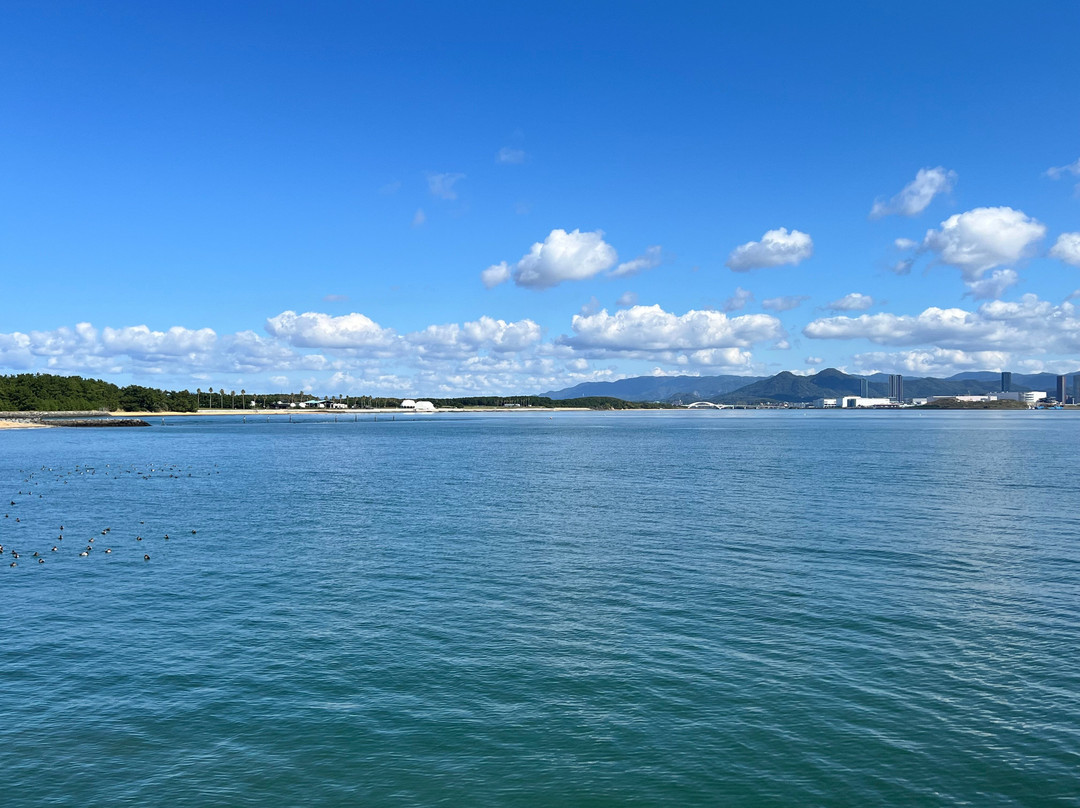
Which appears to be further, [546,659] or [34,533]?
[34,533]

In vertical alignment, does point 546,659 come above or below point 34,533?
above

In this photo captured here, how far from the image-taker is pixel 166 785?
19156 mm

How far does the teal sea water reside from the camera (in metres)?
19.5

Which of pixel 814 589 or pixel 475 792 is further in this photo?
pixel 814 589

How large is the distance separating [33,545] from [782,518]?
57465mm

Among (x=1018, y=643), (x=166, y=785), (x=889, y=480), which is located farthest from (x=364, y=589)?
(x=889, y=480)

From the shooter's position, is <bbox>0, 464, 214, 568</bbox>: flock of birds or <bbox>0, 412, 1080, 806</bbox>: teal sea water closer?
<bbox>0, 412, 1080, 806</bbox>: teal sea water

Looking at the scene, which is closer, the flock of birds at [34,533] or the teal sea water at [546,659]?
the teal sea water at [546,659]

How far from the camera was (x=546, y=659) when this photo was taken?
2748 cm

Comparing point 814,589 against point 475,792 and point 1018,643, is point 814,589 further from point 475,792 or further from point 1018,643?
point 475,792

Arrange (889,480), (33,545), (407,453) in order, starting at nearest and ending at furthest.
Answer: (33,545)
(889,480)
(407,453)

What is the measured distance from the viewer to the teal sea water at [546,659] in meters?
19.5

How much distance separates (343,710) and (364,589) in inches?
584

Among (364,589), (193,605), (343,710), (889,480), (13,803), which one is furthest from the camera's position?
(889,480)
